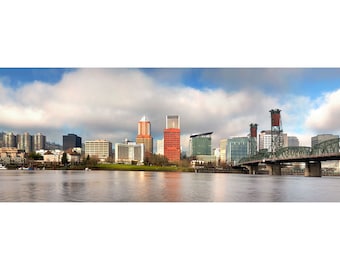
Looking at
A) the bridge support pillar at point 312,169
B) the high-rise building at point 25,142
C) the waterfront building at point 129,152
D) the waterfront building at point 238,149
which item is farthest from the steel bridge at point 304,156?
the high-rise building at point 25,142

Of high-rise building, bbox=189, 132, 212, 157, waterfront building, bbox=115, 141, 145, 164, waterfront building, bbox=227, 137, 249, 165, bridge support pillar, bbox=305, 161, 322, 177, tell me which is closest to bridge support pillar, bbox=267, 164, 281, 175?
waterfront building, bbox=227, 137, 249, 165

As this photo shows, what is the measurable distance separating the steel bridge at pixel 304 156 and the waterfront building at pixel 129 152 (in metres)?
9.59

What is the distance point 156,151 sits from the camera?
15516 mm

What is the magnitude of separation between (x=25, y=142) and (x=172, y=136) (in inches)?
276

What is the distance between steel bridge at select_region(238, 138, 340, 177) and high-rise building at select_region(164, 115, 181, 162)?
8.17 meters

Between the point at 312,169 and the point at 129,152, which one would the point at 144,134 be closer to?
the point at 129,152

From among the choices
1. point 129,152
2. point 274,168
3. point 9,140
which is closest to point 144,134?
point 129,152

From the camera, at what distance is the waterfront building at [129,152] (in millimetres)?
14500

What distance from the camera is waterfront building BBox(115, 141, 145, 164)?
1450cm

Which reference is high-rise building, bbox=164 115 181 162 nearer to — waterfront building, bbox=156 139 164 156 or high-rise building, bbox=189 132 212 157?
waterfront building, bbox=156 139 164 156

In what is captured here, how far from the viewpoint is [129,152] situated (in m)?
16.5
